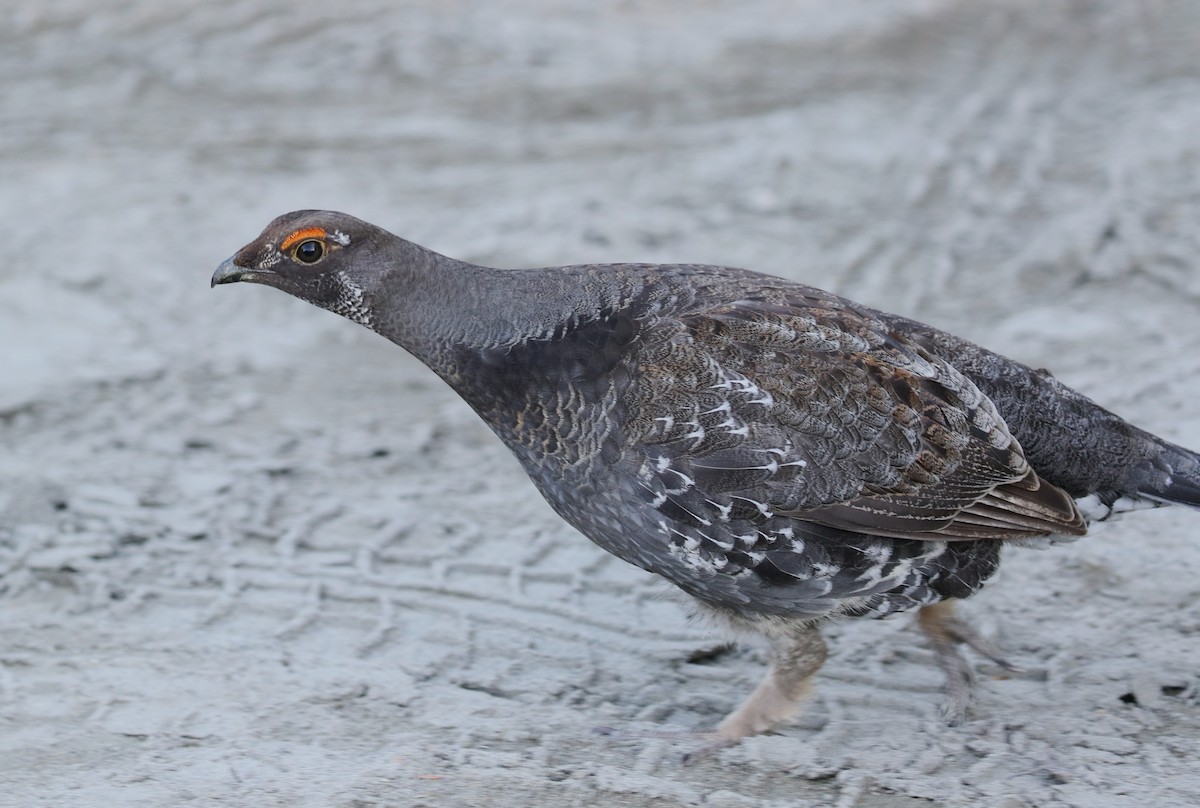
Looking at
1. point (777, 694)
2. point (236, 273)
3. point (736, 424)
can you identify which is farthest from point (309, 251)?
point (777, 694)

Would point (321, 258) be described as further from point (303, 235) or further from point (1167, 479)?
point (1167, 479)

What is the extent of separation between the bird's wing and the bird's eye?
1228mm

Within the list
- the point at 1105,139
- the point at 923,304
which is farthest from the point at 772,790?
the point at 1105,139

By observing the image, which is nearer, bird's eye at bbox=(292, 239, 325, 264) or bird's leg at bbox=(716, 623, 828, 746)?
bird's eye at bbox=(292, 239, 325, 264)

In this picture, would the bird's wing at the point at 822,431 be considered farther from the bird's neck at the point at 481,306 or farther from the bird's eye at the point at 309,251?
the bird's eye at the point at 309,251

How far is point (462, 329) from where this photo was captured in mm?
4859

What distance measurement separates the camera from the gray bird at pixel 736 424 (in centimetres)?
464

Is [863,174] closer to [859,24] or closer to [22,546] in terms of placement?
[859,24]

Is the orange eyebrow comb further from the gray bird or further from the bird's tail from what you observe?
the bird's tail

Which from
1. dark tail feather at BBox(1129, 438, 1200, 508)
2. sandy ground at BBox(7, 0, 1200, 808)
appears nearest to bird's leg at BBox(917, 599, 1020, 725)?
sandy ground at BBox(7, 0, 1200, 808)

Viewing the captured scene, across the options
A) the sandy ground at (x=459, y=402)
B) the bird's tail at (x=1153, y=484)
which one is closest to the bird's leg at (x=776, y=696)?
the sandy ground at (x=459, y=402)

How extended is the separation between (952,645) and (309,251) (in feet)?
9.61

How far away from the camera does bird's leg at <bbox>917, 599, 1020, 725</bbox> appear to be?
5.26m

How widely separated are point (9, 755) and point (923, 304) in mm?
6047
